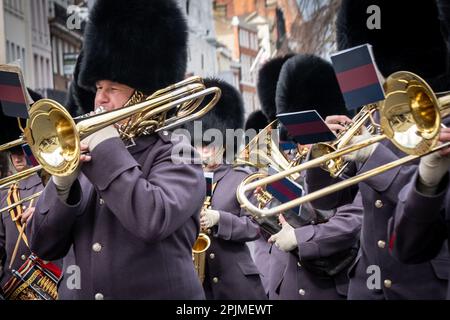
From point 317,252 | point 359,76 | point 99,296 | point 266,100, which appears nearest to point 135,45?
point 99,296

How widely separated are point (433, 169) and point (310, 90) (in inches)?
116

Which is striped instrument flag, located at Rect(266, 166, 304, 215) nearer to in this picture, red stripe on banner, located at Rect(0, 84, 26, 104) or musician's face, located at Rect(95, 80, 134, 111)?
musician's face, located at Rect(95, 80, 134, 111)

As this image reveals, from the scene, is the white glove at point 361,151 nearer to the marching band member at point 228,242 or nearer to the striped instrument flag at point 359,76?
the striped instrument flag at point 359,76

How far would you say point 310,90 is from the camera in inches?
237

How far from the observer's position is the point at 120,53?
→ 4.06m

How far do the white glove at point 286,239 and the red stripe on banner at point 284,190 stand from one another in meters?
1.19

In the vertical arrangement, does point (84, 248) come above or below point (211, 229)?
above

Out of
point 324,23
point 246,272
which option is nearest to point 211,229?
point 246,272

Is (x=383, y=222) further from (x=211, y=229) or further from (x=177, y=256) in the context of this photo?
(x=211, y=229)

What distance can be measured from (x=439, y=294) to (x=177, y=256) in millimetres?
1196

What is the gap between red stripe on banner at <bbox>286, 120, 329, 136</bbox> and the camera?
365cm

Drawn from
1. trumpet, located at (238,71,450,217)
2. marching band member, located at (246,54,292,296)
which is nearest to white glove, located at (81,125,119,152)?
trumpet, located at (238,71,450,217)

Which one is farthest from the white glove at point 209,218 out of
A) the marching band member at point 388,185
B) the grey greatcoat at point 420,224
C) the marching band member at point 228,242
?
the grey greatcoat at point 420,224

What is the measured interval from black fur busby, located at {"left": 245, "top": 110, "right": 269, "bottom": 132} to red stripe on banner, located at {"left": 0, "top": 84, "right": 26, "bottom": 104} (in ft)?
13.6
